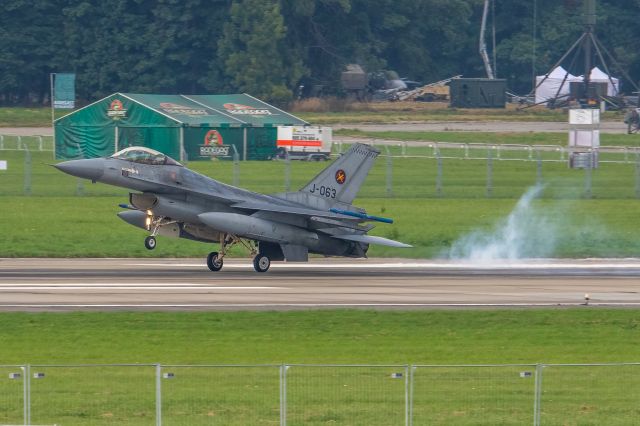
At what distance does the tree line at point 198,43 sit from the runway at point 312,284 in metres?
65.7

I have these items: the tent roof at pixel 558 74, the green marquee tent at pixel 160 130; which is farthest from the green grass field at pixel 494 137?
the tent roof at pixel 558 74

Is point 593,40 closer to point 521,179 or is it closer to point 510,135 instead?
point 510,135

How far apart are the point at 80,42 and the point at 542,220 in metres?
66.6

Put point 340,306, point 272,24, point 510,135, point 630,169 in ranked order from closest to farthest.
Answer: point 340,306 < point 630,169 < point 510,135 < point 272,24

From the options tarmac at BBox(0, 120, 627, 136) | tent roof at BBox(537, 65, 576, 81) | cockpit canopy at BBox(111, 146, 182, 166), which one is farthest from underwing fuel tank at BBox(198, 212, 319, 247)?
tent roof at BBox(537, 65, 576, 81)

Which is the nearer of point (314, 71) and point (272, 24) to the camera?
point (272, 24)

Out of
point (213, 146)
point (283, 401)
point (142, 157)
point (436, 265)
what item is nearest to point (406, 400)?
point (283, 401)

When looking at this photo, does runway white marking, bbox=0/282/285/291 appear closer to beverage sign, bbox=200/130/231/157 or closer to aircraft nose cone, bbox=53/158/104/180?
aircraft nose cone, bbox=53/158/104/180

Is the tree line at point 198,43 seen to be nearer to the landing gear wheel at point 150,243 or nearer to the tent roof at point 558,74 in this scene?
the tent roof at point 558,74

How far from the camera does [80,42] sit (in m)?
107

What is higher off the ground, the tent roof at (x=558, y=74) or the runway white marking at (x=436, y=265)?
the tent roof at (x=558, y=74)

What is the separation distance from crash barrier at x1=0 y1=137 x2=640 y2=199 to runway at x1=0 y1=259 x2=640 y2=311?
1259 centimetres

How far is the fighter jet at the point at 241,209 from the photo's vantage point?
1364 inches

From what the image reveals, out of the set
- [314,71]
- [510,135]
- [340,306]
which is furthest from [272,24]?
[340,306]
